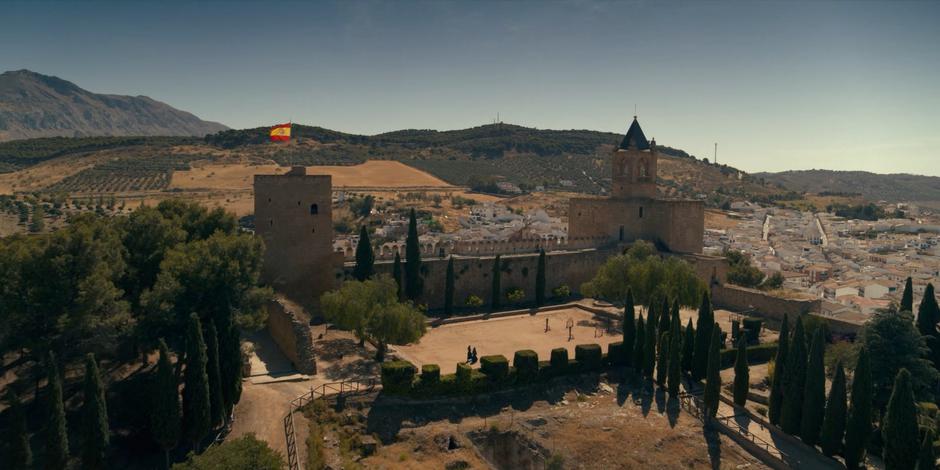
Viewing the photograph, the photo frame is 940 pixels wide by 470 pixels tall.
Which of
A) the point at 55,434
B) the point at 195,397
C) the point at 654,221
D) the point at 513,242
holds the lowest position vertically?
the point at 55,434

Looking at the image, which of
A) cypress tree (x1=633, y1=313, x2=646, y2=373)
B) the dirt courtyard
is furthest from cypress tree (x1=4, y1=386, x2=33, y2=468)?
cypress tree (x1=633, y1=313, x2=646, y2=373)

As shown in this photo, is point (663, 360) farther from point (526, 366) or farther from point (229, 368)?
point (229, 368)

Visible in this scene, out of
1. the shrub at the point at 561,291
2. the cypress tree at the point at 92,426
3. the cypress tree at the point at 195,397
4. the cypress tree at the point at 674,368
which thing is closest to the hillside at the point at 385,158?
the shrub at the point at 561,291

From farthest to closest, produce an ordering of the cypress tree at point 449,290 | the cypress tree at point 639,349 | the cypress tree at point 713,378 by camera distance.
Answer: the cypress tree at point 449,290 → the cypress tree at point 639,349 → the cypress tree at point 713,378

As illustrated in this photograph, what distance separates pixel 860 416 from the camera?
52.5ft

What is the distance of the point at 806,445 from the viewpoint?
685 inches

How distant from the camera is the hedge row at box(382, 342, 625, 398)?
18.9 m

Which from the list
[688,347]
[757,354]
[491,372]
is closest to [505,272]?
[688,347]

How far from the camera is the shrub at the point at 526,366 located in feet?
67.2

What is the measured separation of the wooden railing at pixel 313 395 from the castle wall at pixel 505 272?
27.7 ft

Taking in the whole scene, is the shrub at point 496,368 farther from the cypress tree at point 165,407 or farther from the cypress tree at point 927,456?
the cypress tree at point 927,456

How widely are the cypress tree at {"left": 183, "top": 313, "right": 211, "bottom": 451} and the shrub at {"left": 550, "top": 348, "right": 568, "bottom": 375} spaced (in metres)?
10.9

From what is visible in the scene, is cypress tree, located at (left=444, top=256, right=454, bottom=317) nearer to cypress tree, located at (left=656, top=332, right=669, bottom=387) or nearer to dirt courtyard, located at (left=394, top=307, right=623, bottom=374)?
dirt courtyard, located at (left=394, top=307, right=623, bottom=374)

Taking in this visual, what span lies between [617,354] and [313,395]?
10814 millimetres
